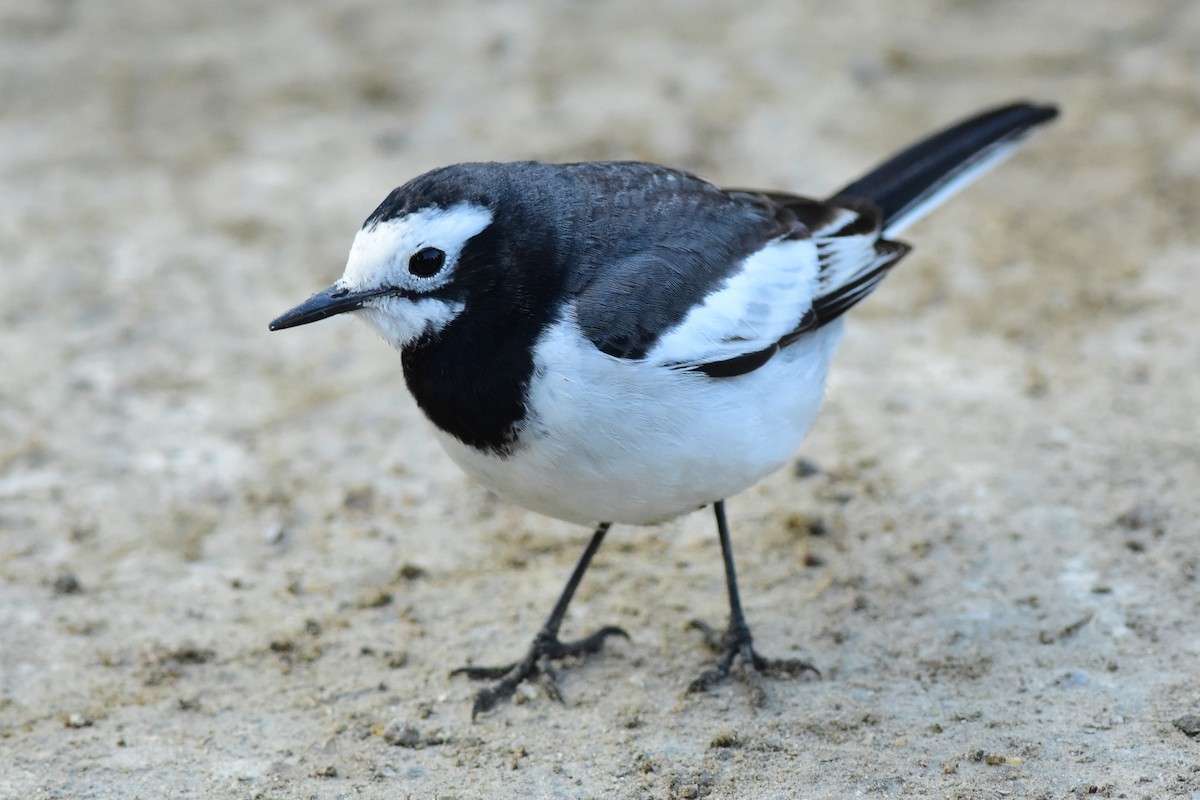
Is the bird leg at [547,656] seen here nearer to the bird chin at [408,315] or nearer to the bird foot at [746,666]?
the bird foot at [746,666]

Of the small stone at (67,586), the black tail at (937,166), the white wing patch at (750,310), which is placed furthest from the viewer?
the black tail at (937,166)

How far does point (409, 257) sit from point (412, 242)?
0.06m

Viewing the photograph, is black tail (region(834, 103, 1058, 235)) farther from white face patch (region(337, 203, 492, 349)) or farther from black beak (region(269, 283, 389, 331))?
black beak (region(269, 283, 389, 331))

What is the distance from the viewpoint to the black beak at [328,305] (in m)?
4.64

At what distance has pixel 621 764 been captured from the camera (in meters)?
4.79

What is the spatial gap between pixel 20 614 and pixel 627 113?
17.3 feet

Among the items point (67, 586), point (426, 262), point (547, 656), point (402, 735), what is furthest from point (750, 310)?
point (67, 586)

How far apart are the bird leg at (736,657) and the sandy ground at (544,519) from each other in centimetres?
8

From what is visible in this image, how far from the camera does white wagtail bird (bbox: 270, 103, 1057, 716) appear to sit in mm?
4551

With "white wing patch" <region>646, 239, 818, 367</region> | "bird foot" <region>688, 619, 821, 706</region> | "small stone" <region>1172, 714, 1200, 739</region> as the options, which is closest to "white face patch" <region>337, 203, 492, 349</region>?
"white wing patch" <region>646, 239, 818, 367</region>

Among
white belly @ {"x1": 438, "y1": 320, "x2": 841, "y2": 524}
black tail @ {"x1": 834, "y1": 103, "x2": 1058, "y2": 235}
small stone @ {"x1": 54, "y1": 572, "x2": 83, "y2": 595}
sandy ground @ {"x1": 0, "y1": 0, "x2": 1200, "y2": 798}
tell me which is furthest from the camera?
black tail @ {"x1": 834, "y1": 103, "x2": 1058, "y2": 235}

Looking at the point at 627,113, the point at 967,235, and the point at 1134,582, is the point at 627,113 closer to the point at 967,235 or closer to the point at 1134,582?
the point at 967,235

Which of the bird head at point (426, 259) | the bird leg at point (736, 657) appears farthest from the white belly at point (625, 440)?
the bird leg at point (736, 657)

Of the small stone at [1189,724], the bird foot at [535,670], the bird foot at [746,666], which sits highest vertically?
the bird foot at [535,670]
